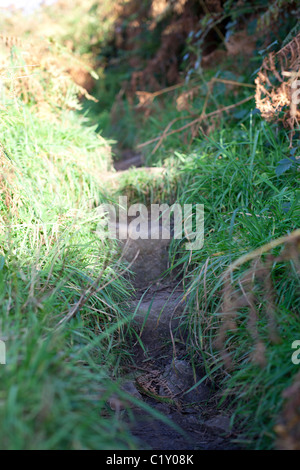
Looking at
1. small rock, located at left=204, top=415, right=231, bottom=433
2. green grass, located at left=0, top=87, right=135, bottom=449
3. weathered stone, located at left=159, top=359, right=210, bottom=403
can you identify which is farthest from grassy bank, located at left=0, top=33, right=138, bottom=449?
small rock, located at left=204, top=415, right=231, bottom=433

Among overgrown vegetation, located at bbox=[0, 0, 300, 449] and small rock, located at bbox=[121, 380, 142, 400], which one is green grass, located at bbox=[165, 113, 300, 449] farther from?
small rock, located at bbox=[121, 380, 142, 400]

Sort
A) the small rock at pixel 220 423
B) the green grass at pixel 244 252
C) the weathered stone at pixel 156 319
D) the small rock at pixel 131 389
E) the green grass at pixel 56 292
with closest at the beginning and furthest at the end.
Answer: the green grass at pixel 56 292 → the green grass at pixel 244 252 → the small rock at pixel 220 423 → the small rock at pixel 131 389 → the weathered stone at pixel 156 319

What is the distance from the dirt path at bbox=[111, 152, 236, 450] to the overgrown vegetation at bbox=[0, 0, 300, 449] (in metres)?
0.08

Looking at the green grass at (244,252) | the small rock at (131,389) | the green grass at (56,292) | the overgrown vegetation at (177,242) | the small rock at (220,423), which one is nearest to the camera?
the green grass at (56,292)

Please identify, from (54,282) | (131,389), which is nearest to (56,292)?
(54,282)

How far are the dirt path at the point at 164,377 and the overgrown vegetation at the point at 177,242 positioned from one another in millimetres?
84

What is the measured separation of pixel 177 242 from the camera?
9.64 ft

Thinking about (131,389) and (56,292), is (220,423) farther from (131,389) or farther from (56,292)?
(56,292)

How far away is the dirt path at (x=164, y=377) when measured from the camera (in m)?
1.87

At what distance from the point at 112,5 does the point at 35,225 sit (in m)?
4.47

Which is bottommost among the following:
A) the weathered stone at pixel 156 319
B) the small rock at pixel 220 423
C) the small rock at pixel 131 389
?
the small rock at pixel 220 423

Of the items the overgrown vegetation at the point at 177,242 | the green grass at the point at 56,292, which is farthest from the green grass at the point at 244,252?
the green grass at the point at 56,292

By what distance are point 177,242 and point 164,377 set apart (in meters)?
0.97

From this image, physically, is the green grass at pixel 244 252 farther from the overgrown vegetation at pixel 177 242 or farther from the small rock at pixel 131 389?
the small rock at pixel 131 389
